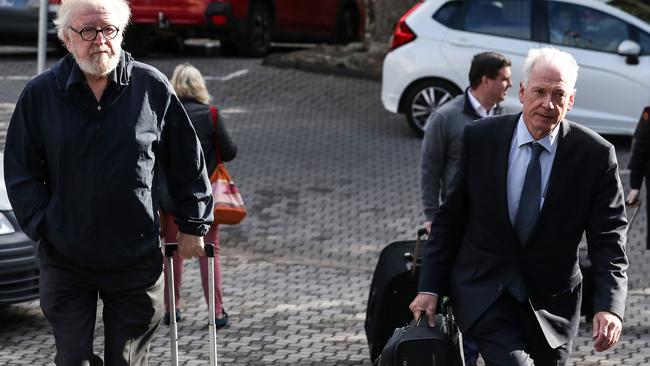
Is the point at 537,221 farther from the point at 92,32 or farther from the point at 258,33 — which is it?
the point at 258,33

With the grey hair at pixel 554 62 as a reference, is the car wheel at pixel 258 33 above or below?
below

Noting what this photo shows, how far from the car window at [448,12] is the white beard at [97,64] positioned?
10184mm

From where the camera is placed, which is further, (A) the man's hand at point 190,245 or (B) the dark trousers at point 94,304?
(A) the man's hand at point 190,245

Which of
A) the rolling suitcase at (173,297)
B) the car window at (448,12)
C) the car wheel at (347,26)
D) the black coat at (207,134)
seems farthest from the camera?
the car wheel at (347,26)

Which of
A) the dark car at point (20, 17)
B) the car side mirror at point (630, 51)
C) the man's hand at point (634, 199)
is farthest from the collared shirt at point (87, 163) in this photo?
the dark car at point (20, 17)

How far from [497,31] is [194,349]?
7714 millimetres

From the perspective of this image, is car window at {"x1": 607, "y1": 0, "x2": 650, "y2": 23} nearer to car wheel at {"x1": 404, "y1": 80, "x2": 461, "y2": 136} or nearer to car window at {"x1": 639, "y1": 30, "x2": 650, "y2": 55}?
car window at {"x1": 639, "y1": 30, "x2": 650, "y2": 55}

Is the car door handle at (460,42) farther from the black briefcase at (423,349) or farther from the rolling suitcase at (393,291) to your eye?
the black briefcase at (423,349)

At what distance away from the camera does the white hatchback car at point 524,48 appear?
14.4 meters

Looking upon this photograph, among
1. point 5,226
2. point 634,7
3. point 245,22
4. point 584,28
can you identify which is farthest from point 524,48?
point 5,226

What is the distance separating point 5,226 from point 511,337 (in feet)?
12.6

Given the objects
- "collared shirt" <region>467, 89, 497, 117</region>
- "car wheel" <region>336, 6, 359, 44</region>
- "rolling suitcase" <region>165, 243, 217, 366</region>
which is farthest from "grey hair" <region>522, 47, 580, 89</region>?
"car wheel" <region>336, 6, 359, 44</region>

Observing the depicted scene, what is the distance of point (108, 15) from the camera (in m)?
5.09

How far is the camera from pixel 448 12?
15055 mm
